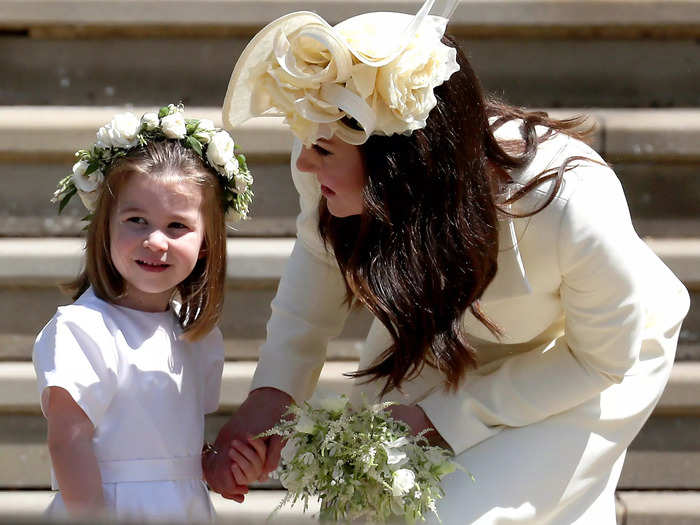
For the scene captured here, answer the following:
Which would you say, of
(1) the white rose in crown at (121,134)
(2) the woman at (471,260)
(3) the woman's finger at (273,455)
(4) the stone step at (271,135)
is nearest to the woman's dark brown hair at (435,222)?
(2) the woman at (471,260)

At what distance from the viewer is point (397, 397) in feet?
8.77

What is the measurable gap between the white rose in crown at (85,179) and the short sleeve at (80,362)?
352 mm

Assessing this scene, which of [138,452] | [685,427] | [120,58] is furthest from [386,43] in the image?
[685,427]

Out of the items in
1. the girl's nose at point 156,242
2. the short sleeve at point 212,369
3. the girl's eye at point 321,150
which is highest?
the girl's eye at point 321,150

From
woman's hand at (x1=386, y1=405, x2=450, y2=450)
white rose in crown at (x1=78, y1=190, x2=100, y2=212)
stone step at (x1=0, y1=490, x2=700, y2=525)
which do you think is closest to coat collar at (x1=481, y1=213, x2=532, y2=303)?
woman's hand at (x1=386, y1=405, x2=450, y2=450)

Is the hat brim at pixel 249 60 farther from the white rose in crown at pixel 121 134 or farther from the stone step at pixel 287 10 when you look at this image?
the stone step at pixel 287 10

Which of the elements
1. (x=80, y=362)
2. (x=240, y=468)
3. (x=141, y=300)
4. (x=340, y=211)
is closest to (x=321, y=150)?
(x=340, y=211)

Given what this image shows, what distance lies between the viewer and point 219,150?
8.45 ft

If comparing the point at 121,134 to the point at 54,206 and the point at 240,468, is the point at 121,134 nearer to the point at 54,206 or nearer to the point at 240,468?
the point at 240,468

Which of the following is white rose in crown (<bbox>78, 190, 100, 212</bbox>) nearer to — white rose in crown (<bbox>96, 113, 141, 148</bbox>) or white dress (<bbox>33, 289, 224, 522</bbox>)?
white rose in crown (<bbox>96, 113, 141, 148</bbox>)

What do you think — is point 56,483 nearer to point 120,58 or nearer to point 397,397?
point 397,397

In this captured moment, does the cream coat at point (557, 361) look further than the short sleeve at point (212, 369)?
No

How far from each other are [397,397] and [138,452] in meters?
0.68

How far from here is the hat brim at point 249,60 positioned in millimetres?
2240
